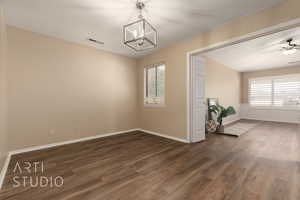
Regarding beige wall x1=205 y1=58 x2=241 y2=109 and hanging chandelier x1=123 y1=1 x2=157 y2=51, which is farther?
beige wall x1=205 y1=58 x2=241 y2=109

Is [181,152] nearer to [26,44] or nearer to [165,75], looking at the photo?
[165,75]

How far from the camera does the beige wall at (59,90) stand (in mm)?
2719

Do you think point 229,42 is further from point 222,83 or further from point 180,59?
point 222,83

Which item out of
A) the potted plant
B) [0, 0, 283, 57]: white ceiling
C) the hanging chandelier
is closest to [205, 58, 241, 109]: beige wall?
the potted plant

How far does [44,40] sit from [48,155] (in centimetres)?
266

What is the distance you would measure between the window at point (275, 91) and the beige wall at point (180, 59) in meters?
5.84

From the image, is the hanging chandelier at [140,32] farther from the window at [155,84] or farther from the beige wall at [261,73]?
the beige wall at [261,73]

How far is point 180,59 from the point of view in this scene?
3516 millimetres

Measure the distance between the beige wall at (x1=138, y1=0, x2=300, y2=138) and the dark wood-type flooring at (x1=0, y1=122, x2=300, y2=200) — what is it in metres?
0.79

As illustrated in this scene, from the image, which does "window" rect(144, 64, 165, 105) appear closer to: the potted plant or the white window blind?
the potted plant

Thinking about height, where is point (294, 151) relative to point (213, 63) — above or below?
below

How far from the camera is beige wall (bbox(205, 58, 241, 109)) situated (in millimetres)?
4684

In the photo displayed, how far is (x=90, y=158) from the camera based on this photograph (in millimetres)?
2504

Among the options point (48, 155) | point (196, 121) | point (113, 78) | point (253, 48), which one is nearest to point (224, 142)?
point (196, 121)
